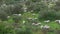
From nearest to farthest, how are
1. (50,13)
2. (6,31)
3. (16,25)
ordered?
(6,31), (16,25), (50,13)

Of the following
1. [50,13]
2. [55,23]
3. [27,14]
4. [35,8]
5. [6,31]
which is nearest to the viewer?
[6,31]

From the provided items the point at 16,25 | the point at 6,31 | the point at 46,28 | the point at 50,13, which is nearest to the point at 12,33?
the point at 6,31

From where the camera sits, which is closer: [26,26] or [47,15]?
[26,26]

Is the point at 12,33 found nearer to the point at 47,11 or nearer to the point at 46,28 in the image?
the point at 46,28

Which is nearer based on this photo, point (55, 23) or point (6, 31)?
point (6, 31)

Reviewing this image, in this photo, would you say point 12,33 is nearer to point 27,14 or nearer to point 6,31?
point 6,31

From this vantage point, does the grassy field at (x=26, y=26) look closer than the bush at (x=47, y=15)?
Yes

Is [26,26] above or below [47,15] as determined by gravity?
above

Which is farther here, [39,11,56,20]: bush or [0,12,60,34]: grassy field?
[39,11,56,20]: bush

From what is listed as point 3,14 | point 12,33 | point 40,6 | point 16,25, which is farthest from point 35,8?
point 12,33
